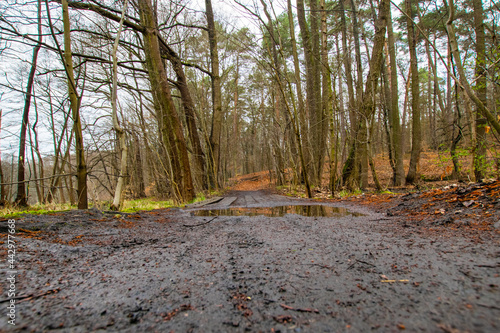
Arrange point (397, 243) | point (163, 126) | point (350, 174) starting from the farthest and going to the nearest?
point (350, 174) → point (163, 126) → point (397, 243)

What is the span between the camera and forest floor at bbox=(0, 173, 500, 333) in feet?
3.15

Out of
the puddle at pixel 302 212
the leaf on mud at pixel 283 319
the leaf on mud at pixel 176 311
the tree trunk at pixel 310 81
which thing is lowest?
the puddle at pixel 302 212

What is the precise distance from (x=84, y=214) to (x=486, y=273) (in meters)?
4.65

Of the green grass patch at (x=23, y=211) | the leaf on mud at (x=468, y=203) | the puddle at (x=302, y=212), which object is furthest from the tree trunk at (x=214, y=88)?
the leaf on mud at (x=468, y=203)

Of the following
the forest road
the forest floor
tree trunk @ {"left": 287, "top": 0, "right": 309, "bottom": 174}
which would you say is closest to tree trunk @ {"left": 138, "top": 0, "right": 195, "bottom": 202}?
tree trunk @ {"left": 287, "top": 0, "right": 309, "bottom": 174}

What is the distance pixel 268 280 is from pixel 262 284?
63 millimetres

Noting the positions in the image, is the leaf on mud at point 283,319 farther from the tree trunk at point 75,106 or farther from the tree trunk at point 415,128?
the tree trunk at point 415,128

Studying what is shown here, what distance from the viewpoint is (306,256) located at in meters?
1.79

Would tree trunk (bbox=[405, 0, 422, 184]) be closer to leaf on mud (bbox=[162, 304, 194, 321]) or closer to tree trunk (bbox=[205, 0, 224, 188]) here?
tree trunk (bbox=[205, 0, 224, 188])

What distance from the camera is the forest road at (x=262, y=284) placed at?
Answer: 0.95 metres

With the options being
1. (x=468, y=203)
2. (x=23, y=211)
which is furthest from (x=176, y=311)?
(x=23, y=211)

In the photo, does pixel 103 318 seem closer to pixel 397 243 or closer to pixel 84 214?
pixel 397 243

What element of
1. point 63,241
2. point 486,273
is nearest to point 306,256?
point 486,273

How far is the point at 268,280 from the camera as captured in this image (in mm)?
1394
